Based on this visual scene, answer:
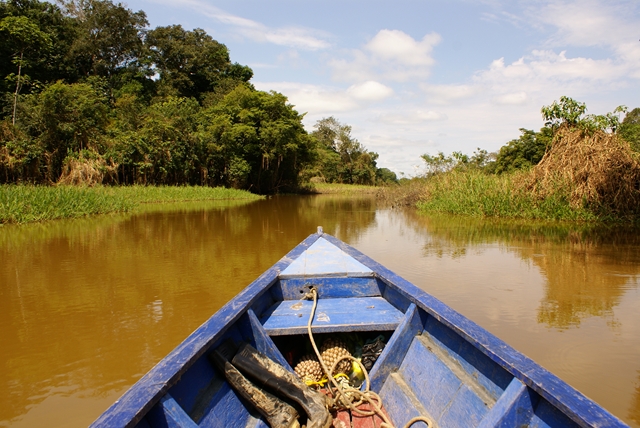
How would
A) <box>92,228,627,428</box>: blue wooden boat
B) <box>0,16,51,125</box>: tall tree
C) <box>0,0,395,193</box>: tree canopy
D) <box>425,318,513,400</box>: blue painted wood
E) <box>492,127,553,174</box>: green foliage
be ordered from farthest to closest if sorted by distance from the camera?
<box>492,127,553,174</box>: green foliage → <box>0,16,51,125</box>: tall tree → <box>0,0,395,193</box>: tree canopy → <box>425,318,513,400</box>: blue painted wood → <box>92,228,627,428</box>: blue wooden boat

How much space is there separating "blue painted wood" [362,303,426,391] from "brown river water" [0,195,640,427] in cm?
131

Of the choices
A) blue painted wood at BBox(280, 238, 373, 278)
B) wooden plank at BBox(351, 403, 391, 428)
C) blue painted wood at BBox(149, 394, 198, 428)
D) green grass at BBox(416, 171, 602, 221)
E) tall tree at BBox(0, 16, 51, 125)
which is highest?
tall tree at BBox(0, 16, 51, 125)

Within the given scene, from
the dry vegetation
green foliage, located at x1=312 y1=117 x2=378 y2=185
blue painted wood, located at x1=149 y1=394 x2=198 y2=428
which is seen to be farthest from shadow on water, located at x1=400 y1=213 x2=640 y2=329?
green foliage, located at x1=312 y1=117 x2=378 y2=185

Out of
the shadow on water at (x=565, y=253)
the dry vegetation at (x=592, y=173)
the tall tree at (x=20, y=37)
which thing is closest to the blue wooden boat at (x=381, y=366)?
the shadow on water at (x=565, y=253)

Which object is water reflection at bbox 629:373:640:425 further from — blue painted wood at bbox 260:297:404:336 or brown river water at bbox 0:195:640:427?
blue painted wood at bbox 260:297:404:336

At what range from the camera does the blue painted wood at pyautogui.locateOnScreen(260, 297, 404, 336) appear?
99.3 inches

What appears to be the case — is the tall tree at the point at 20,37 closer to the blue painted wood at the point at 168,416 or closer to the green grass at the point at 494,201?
the green grass at the point at 494,201

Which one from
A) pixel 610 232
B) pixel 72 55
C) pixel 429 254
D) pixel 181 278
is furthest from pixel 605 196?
pixel 72 55

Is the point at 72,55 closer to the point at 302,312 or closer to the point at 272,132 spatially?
the point at 272,132

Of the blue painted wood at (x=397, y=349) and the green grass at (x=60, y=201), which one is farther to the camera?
the green grass at (x=60, y=201)

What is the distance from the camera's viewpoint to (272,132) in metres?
25.4

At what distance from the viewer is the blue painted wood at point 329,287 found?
3.17 metres

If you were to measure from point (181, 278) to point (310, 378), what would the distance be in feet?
11.8

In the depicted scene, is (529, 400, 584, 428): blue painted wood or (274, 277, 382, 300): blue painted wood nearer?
(529, 400, 584, 428): blue painted wood
